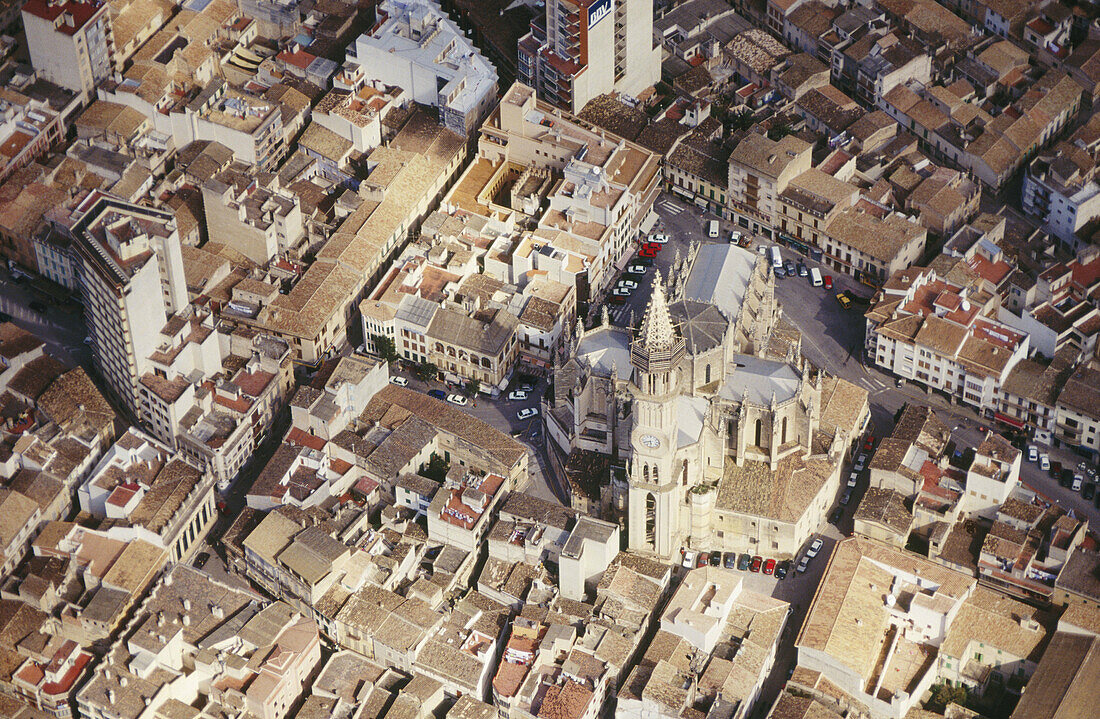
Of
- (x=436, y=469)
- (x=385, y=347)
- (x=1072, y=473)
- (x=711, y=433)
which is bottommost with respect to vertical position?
(x=1072, y=473)

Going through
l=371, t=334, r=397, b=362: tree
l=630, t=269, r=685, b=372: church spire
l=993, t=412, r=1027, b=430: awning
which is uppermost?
l=630, t=269, r=685, b=372: church spire

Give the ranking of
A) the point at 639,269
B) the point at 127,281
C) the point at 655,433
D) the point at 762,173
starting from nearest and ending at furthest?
1. the point at 655,433
2. the point at 127,281
3. the point at 762,173
4. the point at 639,269

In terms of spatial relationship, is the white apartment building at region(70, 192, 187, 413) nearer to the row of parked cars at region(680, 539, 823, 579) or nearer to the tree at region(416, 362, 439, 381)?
the tree at region(416, 362, 439, 381)

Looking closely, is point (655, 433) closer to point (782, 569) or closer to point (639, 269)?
point (782, 569)

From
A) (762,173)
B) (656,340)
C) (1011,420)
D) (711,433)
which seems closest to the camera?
(656,340)

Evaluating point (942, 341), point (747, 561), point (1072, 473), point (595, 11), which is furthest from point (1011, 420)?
point (595, 11)

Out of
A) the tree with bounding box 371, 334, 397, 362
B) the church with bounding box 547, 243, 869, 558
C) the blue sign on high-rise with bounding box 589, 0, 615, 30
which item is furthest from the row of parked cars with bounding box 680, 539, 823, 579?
the blue sign on high-rise with bounding box 589, 0, 615, 30
